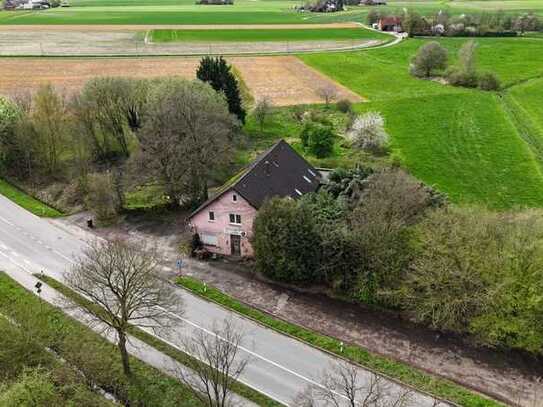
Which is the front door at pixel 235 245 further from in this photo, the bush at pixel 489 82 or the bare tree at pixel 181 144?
the bush at pixel 489 82

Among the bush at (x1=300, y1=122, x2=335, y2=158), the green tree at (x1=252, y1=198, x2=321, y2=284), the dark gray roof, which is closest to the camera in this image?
the green tree at (x1=252, y1=198, x2=321, y2=284)

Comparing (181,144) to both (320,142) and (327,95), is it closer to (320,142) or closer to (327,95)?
(320,142)

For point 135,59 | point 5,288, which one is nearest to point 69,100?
point 5,288

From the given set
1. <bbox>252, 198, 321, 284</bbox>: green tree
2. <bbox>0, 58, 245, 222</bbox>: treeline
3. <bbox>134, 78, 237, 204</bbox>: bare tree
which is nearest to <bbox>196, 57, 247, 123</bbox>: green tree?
<bbox>0, 58, 245, 222</bbox>: treeline

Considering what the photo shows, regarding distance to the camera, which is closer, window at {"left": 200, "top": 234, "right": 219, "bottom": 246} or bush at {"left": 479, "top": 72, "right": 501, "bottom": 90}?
window at {"left": 200, "top": 234, "right": 219, "bottom": 246}

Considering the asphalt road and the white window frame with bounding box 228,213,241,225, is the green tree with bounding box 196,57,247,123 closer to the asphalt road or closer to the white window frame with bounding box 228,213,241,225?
the asphalt road

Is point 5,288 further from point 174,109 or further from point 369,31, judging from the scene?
point 369,31
